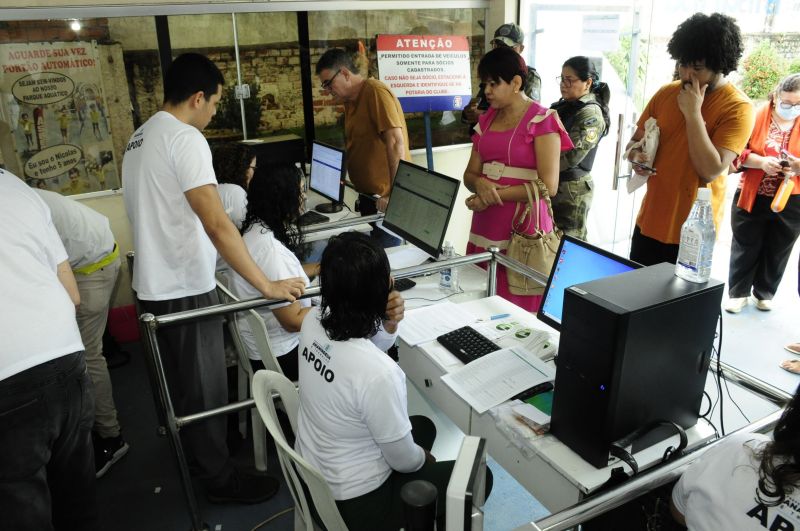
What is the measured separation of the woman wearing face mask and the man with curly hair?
823mm

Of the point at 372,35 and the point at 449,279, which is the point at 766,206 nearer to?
the point at 449,279

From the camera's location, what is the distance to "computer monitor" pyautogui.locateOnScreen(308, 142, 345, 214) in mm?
3596

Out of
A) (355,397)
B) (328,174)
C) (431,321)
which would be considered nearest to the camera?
(355,397)

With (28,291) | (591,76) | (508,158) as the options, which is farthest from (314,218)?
(28,291)

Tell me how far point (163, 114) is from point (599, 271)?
4.98 feet

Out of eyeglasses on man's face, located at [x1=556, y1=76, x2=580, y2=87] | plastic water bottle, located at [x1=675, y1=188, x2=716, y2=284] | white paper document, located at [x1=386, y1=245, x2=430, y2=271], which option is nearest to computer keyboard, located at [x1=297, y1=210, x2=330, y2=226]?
white paper document, located at [x1=386, y1=245, x2=430, y2=271]

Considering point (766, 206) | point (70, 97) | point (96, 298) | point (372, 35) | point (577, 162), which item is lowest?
point (96, 298)

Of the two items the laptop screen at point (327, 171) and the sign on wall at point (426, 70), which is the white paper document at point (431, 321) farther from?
the sign on wall at point (426, 70)

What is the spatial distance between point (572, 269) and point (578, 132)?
1788 mm

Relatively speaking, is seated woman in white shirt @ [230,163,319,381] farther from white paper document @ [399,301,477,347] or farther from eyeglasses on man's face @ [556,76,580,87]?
eyeglasses on man's face @ [556,76,580,87]

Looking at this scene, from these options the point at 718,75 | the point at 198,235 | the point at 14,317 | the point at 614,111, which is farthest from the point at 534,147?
the point at 614,111

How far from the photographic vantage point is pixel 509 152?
8.23ft

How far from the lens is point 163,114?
Answer: 2.01 m

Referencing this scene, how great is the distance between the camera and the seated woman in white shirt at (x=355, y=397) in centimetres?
136
